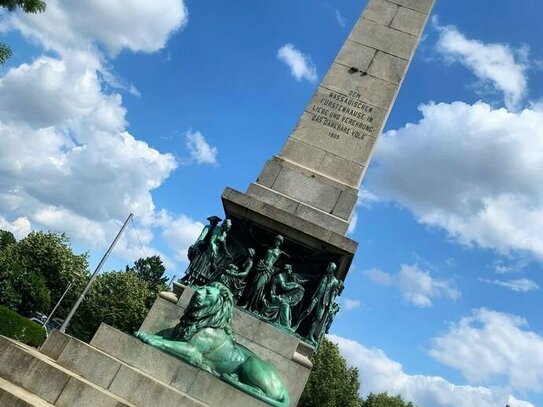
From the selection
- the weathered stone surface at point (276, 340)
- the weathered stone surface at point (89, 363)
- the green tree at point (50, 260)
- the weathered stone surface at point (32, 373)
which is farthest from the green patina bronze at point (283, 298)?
the green tree at point (50, 260)

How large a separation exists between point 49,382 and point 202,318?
206cm

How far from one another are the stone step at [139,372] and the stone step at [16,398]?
2.85ft

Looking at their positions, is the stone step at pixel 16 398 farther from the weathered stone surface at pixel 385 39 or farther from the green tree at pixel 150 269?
the green tree at pixel 150 269

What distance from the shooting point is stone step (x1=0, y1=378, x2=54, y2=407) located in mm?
5125

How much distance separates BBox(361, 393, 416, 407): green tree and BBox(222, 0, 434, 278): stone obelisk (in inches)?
1634

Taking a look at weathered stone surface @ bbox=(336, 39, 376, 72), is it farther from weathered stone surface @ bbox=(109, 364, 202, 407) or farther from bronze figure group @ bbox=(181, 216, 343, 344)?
weathered stone surface @ bbox=(109, 364, 202, 407)

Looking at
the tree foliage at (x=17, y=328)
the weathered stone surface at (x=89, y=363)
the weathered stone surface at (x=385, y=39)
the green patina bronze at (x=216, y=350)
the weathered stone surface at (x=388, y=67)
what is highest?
the weathered stone surface at (x=385, y=39)

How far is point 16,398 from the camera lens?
517 cm

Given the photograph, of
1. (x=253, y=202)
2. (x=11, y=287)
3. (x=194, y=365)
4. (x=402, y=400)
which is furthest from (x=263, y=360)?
(x=402, y=400)

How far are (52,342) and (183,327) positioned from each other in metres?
1.68

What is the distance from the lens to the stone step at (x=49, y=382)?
18.7ft

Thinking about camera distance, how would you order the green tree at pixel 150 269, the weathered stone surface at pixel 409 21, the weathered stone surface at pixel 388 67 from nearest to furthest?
the weathered stone surface at pixel 388 67
the weathered stone surface at pixel 409 21
the green tree at pixel 150 269

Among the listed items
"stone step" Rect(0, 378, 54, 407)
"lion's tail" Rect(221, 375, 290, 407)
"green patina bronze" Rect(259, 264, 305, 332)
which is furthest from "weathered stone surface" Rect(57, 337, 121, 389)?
"green patina bronze" Rect(259, 264, 305, 332)

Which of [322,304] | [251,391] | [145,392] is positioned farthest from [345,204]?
[145,392]
